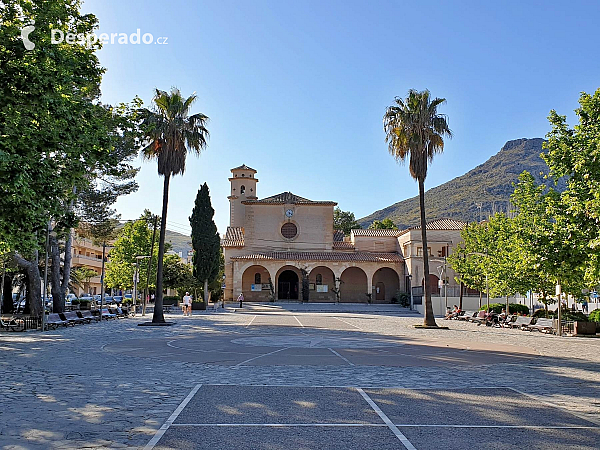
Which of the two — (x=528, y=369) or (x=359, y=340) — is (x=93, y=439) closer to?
(x=528, y=369)

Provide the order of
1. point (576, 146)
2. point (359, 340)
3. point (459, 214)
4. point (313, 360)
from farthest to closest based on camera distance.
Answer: point (459, 214) < point (359, 340) < point (576, 146) < point (313, 360)

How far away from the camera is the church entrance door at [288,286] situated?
62.2 m

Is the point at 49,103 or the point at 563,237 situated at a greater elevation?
the point at 49,103

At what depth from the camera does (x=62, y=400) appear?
28.5ft

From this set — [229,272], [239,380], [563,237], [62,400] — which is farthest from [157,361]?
[229,272]

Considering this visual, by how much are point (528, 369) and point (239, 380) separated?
6.73 metres

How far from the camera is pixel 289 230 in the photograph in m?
63.7

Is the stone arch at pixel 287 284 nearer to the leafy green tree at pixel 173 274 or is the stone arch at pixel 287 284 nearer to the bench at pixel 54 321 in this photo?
the leafy green tree at pixel 173 274

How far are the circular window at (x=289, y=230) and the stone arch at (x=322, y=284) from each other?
486 centimetres

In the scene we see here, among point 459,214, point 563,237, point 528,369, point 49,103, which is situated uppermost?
point 459,214

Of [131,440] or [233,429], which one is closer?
[131,440]

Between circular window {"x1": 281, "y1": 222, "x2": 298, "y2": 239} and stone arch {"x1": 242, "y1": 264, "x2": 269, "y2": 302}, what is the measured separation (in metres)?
5.16

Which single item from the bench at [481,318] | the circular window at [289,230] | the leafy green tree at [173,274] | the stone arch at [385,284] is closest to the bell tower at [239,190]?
the circular window at [289,230]

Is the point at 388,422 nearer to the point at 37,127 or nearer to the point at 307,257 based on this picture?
the point at 37,127
